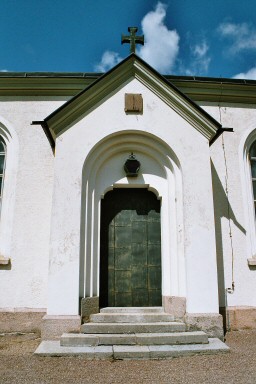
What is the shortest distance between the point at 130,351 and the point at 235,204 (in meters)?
4.47

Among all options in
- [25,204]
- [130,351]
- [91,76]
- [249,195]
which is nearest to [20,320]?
[25,204]

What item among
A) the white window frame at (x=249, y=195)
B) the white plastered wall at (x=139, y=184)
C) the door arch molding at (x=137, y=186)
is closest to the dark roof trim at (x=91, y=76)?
the white window frame at (x=249, y=195)

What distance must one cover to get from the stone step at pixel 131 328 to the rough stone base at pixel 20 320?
63.3 inches

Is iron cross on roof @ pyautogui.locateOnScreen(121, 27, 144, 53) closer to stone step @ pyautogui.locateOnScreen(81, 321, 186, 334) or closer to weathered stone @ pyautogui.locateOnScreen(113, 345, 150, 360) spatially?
stone step @ pyautogui.locateOnScreen(81, 321, 186, 334)

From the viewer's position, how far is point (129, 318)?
6.43m

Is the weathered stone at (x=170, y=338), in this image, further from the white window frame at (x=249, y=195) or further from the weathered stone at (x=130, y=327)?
the white window frame at (x=249, y=195)

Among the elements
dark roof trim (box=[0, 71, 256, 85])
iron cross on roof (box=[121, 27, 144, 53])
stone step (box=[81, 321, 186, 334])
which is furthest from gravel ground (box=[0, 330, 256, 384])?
iron cross on roof (box=[121, 27, 144, 53])

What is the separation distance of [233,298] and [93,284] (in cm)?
323

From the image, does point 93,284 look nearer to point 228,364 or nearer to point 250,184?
point 228,364

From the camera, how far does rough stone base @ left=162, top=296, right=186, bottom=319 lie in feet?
21.3

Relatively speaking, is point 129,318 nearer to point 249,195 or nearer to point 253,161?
point 249,195

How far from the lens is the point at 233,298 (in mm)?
7605

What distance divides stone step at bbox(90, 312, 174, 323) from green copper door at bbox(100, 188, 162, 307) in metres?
0.70

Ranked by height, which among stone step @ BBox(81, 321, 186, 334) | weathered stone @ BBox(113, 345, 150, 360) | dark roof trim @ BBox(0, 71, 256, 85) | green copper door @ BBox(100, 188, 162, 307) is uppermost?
dark roof trim @ BBox(0, 71, 256, 85)
